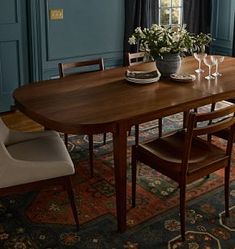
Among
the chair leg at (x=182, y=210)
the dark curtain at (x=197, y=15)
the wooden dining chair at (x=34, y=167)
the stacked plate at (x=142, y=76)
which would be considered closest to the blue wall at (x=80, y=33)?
the dark curtain at (x=197, y=15)

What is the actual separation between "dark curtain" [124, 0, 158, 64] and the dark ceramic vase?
2172 mm

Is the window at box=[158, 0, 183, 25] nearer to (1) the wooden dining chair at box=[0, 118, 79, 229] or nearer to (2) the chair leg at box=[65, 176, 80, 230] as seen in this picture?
(1) the wooden dining chair at box=[0, 118, 79, 229]

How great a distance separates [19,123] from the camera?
14.5ft

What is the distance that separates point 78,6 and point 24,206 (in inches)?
109

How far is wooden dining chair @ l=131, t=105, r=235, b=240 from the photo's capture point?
2.27m

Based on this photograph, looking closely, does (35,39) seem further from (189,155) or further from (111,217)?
(189,155)

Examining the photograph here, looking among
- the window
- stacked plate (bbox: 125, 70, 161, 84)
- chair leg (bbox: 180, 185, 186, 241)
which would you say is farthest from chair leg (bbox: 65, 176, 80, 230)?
the window

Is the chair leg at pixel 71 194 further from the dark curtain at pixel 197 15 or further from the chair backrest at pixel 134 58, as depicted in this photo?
the dark curtain at pixel 197 15

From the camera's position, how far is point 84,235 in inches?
98.3

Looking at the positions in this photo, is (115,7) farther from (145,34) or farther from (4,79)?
(145,34)

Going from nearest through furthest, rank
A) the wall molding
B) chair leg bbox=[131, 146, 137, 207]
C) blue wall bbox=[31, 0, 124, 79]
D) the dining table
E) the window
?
the dining table → chair leg bbox=[131, 146, 137, 207] → the wall molding → blue wall bbox=[31, 0, 124, 79] → the window

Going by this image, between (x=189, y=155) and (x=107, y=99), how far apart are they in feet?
2.04

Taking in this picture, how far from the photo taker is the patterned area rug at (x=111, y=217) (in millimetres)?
2439

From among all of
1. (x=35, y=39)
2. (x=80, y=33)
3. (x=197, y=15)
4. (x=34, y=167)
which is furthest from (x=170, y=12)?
(x=34, y=167)
